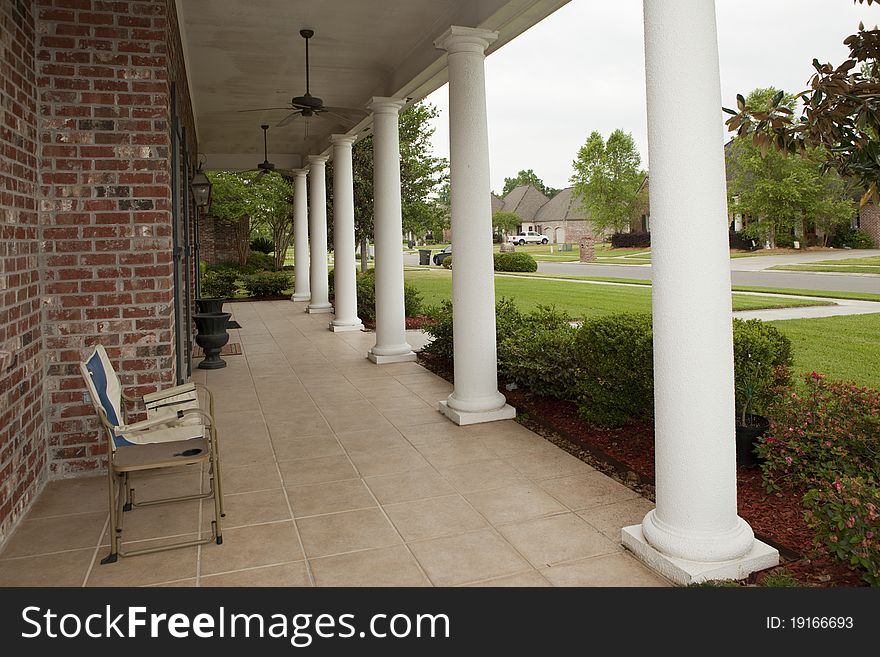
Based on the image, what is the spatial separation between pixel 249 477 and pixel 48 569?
5.04ft

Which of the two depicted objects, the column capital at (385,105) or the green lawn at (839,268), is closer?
the column capital at (385,105)

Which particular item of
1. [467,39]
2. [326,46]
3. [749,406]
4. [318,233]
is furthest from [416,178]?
[749,406]

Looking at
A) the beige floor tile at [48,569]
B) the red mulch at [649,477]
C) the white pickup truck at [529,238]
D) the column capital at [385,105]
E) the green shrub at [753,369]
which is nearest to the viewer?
the red mulch at [649,477]

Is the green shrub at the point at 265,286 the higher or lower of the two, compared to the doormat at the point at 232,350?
higher

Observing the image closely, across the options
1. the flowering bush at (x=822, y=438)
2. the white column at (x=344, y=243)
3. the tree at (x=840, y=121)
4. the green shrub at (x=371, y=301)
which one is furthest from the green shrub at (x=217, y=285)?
the tree at (x=840, y=121)

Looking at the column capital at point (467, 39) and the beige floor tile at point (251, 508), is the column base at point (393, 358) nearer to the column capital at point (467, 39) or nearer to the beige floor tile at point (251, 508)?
the column capital at point (467, 39)

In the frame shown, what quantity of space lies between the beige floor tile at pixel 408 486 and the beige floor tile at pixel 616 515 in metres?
0.92

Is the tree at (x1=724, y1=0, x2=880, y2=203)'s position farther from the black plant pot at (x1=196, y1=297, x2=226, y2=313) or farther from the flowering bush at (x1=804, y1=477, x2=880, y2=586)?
the black plant pot at (x1=196, y1=297, x2=226, y2=313)

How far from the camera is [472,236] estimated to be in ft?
20.2

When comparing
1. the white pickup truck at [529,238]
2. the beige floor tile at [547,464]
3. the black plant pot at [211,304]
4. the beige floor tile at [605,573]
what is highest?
the white pickup truck at [529,238]

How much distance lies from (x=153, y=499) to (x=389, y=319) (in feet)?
17.0

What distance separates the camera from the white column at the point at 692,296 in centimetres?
310

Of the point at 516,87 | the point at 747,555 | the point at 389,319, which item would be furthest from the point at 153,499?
the point at 516,87

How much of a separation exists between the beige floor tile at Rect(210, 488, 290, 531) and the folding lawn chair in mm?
106
